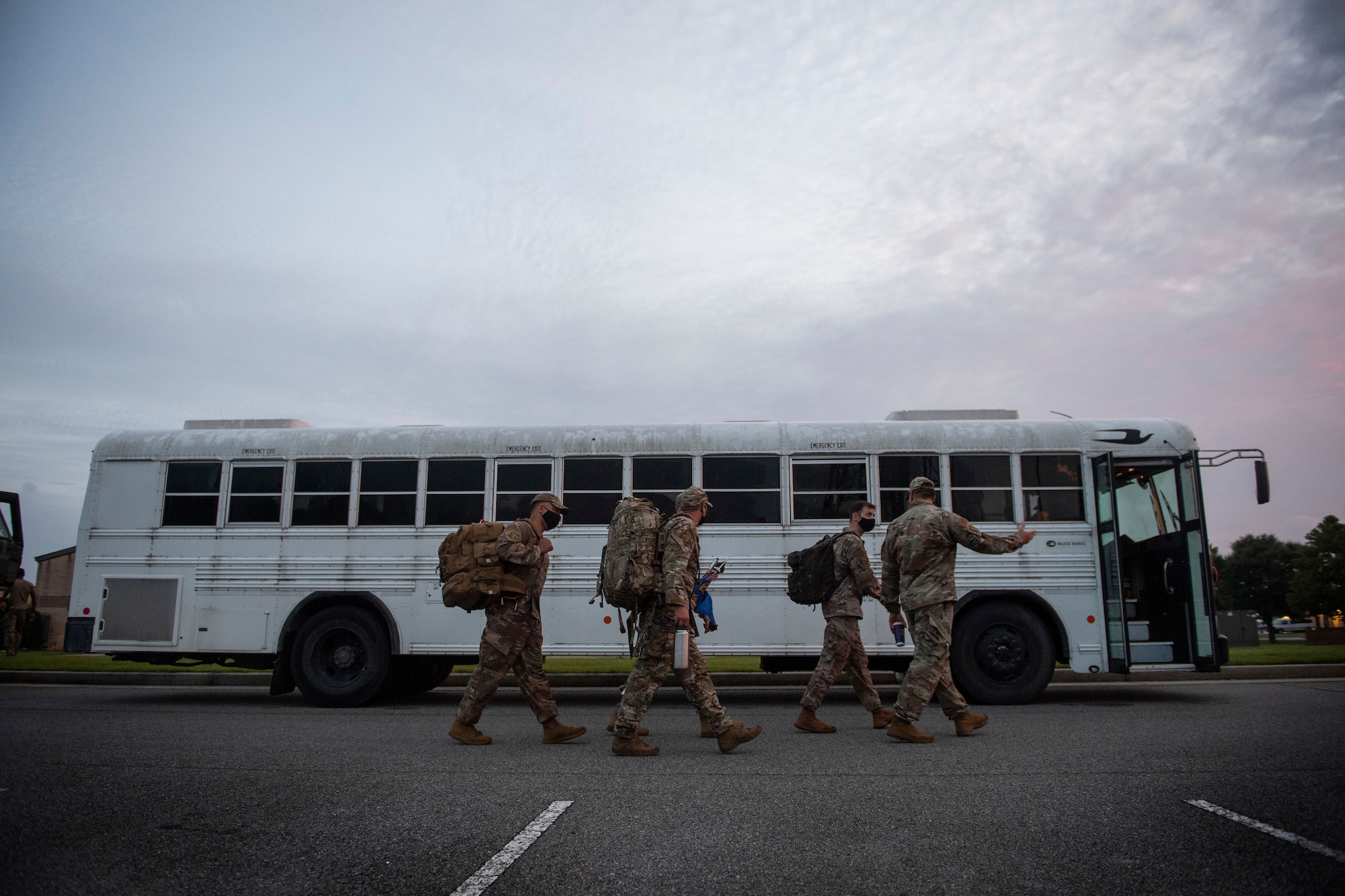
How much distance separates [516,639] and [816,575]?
2.61 metres

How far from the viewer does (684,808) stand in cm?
425

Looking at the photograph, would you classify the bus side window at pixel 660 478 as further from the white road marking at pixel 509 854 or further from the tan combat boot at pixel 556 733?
the white road marking at pixel 509 854

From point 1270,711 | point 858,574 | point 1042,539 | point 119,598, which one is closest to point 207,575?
point 119,598

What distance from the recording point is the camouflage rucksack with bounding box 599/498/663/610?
6012 mm

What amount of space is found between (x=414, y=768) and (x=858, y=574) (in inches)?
148

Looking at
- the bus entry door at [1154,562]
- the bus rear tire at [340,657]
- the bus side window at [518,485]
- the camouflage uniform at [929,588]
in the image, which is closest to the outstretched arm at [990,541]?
the camouflage uniform at [929,588]

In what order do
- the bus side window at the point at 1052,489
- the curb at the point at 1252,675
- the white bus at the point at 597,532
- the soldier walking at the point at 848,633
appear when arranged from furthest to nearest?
the curb at the point at 1252,675
the bus side window at the point at 1052,489
the white bus at the point at 597,532
the soldier walking at the point at 848,633

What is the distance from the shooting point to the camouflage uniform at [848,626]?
23.1 feet

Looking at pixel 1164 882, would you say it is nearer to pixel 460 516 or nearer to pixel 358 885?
pixel 358 885

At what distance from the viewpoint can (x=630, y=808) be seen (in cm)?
425

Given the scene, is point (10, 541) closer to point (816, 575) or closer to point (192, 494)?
point (192, 494)

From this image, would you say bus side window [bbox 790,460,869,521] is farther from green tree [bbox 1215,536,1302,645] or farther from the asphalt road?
green tree [bbox 1215,536,1302,645]

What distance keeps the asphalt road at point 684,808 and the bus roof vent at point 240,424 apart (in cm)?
379

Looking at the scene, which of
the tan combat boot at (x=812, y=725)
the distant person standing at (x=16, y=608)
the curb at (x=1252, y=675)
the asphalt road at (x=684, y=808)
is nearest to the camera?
the asphalt road at (x=684, y=808)
